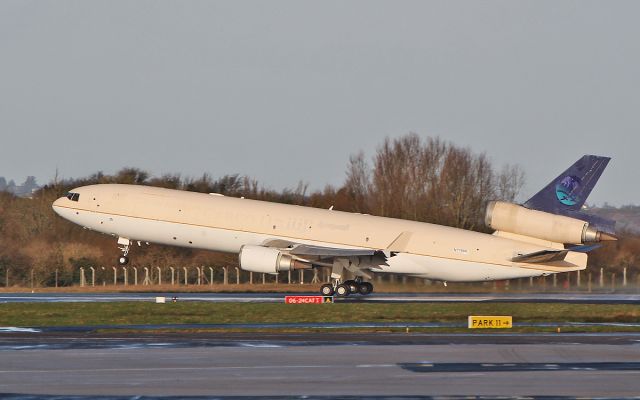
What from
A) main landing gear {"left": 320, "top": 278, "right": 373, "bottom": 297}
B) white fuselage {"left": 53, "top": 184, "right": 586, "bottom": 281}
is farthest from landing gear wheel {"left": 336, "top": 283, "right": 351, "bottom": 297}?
white fuselage {"left": 53, "top": 184, "right": 586, "bottom": 281}

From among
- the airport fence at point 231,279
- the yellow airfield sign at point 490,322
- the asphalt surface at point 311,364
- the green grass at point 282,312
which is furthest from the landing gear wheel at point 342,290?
the asphalt surface at point 311,364

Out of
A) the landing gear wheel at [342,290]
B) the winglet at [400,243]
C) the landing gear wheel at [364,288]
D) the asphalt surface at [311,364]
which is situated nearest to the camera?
the asphalt surface at [311,364]

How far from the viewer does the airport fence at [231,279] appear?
61328mm

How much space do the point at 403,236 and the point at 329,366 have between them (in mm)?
29674

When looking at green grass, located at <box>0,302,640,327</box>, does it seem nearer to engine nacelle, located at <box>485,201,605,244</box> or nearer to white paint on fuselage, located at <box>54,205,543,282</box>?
engine nacelle, located at <box>485,201,605,244</box>

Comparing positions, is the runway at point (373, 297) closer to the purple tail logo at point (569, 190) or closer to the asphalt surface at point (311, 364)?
the purple tail logo at point (569, 190)

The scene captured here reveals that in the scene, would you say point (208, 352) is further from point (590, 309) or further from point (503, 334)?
point (590, 309)

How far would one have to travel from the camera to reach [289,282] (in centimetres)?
6825

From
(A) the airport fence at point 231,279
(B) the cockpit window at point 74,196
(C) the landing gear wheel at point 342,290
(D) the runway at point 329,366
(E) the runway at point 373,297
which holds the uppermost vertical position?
(B) the cockpit window at point 74,196

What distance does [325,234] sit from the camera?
5488 cm

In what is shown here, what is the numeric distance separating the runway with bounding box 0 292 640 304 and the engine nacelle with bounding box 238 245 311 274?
152cm

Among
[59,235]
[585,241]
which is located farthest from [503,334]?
[59,235]

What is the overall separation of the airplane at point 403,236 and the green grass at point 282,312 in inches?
243

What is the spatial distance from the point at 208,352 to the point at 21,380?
640 cm
